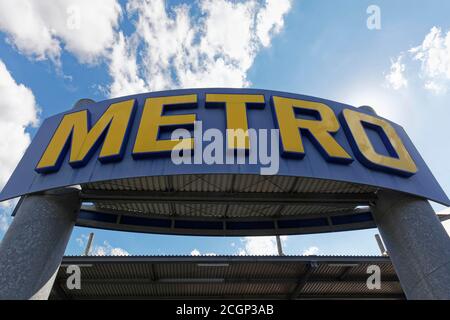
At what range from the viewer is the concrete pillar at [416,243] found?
7582 millimetres

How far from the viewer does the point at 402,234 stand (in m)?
8.52

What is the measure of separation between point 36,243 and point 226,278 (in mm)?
8443

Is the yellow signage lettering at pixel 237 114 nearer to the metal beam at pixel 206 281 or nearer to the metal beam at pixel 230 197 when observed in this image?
the metal beam at pixel 230 197

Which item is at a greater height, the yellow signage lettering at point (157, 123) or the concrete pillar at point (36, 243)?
the yellow signage lettering at point (157, 123)

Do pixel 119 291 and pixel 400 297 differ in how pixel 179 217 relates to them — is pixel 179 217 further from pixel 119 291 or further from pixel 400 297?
pixel 400 297

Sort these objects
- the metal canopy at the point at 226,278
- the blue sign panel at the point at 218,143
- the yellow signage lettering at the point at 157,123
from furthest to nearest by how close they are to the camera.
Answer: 1. the metal canopy at the point at 226,278
2. the yellow signage lettering at the point at 157,123
3. the blue sign panel at the point at 218,143

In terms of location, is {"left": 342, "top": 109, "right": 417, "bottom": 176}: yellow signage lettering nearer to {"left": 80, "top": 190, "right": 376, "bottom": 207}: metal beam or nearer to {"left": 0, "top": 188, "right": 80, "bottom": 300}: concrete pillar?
{"left": 80, "top": 190, "right": 376, "bottom": 207}: metal beam

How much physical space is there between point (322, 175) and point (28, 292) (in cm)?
876

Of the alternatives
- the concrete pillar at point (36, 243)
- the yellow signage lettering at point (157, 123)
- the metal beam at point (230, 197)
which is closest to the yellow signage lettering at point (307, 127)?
the metal beam at point (230, 197)

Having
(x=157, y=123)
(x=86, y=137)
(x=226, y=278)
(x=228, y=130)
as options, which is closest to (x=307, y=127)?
(x=228, y=130)

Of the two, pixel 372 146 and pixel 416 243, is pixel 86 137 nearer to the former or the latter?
pixel 372 146

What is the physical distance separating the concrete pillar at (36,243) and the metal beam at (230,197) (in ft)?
2.69
